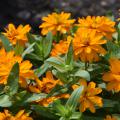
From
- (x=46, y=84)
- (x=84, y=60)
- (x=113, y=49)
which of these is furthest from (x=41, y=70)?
(x=113, y=49)

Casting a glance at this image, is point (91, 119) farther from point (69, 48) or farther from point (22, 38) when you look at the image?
point (22, 38)

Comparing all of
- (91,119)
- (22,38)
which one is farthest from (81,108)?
(22,38)

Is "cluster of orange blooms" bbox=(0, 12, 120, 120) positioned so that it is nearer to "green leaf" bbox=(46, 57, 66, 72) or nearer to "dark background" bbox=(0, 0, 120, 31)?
"green leaf" bbox=(46, 57, 66, 72)

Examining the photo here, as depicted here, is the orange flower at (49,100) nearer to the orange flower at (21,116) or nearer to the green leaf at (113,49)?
the orange flower at (21,116)

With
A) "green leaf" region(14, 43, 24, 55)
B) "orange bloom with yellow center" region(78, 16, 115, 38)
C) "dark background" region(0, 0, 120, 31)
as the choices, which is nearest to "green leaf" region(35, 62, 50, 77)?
"green leaf" region(14, 43, 24, 55)

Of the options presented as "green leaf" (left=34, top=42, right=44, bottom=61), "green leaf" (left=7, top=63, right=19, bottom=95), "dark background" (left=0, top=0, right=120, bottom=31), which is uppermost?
"dark background" (left=0, top=0, right=120, bottom=31)
